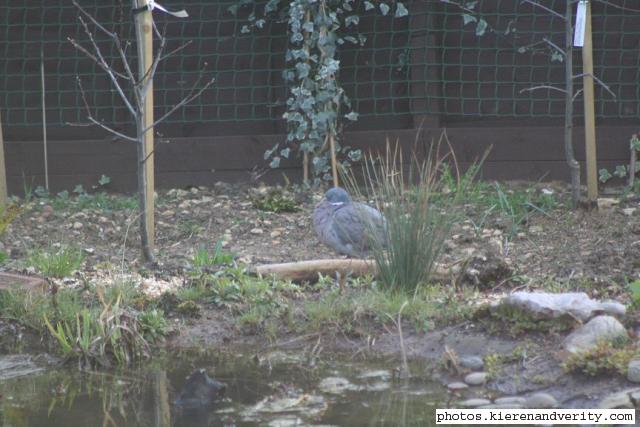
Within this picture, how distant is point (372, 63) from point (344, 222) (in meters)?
2.75

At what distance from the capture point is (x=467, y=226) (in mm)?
6516

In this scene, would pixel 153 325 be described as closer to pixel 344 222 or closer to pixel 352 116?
pixel 344 222

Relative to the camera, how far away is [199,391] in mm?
3781

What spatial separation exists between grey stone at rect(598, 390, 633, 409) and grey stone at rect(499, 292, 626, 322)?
0.63 metres

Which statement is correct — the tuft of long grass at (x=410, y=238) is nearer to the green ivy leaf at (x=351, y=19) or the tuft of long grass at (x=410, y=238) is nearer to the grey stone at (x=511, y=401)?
the grey stone at (x=511, y=401)

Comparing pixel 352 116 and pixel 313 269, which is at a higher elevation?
pixel 352 116

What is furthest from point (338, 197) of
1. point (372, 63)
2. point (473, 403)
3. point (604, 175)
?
point (604, 175)

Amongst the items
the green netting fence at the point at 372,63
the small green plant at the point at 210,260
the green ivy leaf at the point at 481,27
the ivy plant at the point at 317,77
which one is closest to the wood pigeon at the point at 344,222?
the small green plant at the point at 210,260

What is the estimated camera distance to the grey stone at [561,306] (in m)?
4.10

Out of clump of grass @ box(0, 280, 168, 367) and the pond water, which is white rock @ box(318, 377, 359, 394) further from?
clump of grass @ box(0, 280, 168, 367)

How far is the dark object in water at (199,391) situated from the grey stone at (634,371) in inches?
57.3

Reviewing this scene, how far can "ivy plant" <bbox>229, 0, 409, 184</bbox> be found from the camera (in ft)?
24.5

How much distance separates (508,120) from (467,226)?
1.63m

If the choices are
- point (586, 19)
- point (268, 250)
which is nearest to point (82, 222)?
point (268, 250)
